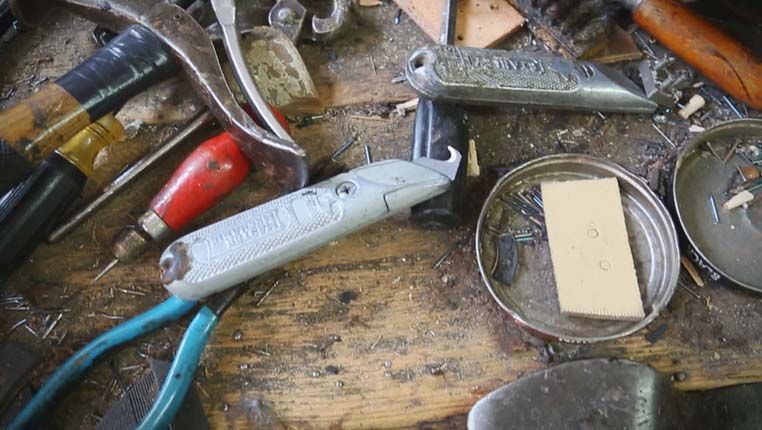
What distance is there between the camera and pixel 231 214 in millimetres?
974

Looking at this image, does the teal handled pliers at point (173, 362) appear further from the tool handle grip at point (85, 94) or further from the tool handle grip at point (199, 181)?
the tool handle grip at point (85, 94)

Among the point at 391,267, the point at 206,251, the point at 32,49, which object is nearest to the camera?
the point at 206,251

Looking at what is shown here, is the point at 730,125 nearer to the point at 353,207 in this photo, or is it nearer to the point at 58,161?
the point at 353,207

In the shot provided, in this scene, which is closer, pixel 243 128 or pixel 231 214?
pixel 243 128

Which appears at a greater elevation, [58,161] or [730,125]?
[58,161]

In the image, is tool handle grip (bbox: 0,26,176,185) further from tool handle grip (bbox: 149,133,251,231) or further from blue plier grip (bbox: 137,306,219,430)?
blue plier grip (bbox: 137,306,219,430)

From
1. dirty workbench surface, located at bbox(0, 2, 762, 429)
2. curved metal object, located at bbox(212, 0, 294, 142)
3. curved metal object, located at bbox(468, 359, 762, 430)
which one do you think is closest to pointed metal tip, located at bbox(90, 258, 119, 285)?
dirty workbench surface, located at bbox(0, 2, 762, 429)

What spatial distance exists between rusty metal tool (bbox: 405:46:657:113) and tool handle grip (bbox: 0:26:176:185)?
0.36 m

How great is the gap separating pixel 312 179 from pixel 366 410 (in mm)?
327

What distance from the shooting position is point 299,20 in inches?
41.2

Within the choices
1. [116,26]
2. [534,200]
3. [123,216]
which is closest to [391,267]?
[534,200]

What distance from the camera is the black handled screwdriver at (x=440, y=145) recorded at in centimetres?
92

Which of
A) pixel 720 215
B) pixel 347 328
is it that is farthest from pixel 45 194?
pixel 720 215

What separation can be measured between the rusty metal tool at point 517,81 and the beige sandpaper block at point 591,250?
0.13m
